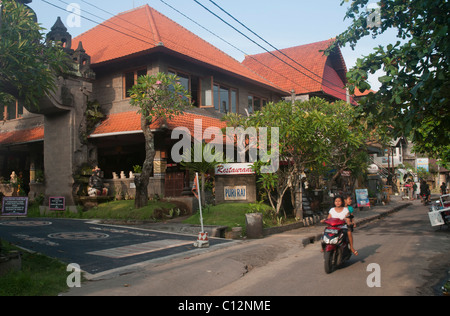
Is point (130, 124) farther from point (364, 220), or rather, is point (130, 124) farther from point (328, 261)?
point (328, 261)

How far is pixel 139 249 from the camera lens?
10.4m

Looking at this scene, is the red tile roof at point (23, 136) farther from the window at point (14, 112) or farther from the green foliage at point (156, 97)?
the green foliage at point (156, 97)

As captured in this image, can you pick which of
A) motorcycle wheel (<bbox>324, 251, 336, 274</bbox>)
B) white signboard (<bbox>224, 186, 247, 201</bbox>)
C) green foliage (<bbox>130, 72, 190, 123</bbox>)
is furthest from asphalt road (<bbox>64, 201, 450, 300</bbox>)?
green foliage (<bbox>130, 72, 190, 123</bbox>)

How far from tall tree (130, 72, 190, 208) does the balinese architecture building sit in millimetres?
1052

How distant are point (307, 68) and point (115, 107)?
19466 mm

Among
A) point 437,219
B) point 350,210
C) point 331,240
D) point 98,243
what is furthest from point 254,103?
point 331,240

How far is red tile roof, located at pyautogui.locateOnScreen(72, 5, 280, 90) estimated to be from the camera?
19422 mm

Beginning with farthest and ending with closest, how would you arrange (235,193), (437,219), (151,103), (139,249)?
(235,193)
(151,103)
(437,219)
(139,249)

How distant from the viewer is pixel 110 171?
2331 cm

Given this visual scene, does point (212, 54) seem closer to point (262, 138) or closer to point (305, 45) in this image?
point (262, 138)

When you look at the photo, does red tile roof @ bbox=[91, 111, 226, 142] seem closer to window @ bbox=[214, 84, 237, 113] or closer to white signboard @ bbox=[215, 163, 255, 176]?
window @ bbox=[214, 84, 237, 113]

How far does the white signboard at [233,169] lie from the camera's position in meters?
16.5

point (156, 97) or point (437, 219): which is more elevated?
point (156, 97)

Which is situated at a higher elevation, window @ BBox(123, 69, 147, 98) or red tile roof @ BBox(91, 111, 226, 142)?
window @ BBox(123, 69, 147, 98)
